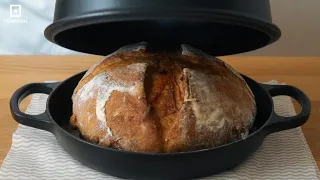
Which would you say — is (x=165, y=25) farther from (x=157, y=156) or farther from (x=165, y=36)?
(x=157, y=156)

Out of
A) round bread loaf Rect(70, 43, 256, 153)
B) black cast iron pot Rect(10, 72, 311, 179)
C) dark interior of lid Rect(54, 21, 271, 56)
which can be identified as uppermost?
dark interior of lid Rect(54, 21, 271, 56)

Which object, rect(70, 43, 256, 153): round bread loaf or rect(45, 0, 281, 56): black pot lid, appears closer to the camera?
rect(45, 0, 281, 56): black pot lid

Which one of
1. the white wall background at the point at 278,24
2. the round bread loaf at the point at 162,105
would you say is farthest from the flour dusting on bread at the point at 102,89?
the white wall background at the point at 278,24

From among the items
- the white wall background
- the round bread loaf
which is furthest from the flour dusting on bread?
the white wall background

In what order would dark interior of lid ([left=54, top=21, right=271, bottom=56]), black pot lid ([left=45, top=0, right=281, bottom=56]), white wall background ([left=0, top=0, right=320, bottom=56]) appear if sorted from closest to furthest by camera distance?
black pot lid ([left=45, top=0, right=281, bottom=56])
dark interior of lid ([left=54, top=21, right=271, bottom=56])
white wall background ([left=0, top=0, right=320, bottom=56])

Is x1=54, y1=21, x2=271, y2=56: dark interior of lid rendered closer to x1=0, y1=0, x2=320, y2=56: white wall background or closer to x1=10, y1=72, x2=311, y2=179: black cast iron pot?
x1=10, y1=72, x2=311, y2=179: black cast iron pot

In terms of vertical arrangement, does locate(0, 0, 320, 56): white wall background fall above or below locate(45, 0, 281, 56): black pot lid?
below

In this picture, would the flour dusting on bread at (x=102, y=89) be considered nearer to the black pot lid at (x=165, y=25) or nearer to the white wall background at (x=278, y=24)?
the black pot lid at (x=165, y=25)
